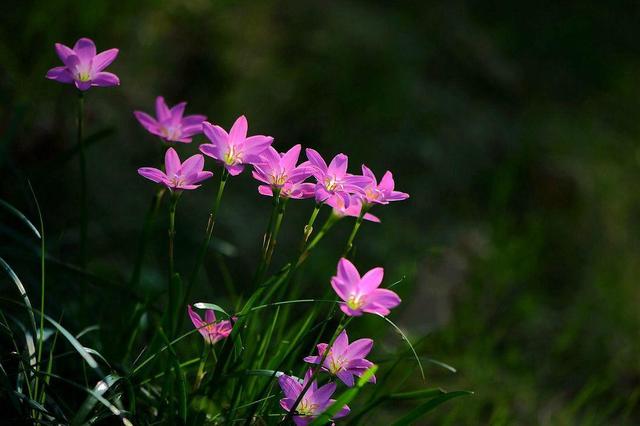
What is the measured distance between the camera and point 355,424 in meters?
1.12

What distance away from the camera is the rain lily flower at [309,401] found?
946 millimetres

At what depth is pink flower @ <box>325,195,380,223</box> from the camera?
970 mm

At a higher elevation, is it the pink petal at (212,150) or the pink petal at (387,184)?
the pink petal at (212,150)

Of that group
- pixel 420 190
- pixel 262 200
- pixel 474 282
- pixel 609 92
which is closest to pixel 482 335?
pixel 474 282

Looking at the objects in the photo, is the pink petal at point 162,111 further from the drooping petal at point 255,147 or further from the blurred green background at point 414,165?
the blurred green background at point 414,165

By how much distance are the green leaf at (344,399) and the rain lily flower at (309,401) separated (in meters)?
0.03

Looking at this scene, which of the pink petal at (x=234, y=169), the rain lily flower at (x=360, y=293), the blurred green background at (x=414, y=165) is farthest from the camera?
the blurred green background at (x=414, y=165)

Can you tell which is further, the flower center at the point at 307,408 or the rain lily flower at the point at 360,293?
the flower center at the point at 307,408

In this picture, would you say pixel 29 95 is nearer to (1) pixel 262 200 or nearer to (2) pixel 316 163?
(1) pixel 262 200

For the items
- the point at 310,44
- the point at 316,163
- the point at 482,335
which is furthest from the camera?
the point at 310,44

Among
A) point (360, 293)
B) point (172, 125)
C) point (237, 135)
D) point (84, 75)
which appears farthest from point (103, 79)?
point (360, 293)

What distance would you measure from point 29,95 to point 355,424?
1.61m

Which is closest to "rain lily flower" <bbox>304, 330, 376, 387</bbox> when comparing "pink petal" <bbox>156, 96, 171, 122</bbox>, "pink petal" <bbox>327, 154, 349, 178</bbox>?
"pink petal" <bbox>327, 154, 349, 178</bbox>

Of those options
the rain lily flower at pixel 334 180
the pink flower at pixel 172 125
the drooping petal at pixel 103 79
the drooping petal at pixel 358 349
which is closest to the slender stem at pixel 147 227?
the pink flower at pixel 172 125
